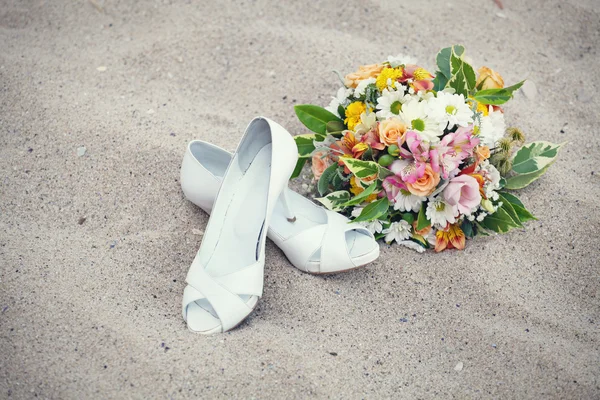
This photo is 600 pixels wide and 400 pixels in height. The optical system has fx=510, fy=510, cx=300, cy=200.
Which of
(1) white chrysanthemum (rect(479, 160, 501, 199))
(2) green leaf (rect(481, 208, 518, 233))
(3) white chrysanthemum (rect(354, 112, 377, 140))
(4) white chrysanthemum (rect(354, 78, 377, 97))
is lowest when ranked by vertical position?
(2) green leaf (rect(481, 208, 518, 233))

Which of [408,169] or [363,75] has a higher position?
[363,75]

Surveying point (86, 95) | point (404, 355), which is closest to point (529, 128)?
point (404, 355)

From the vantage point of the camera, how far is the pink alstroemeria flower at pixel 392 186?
1.38 metres

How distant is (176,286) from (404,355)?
2.11ft

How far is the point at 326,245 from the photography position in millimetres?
1398

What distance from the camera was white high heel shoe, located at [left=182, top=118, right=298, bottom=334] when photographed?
1.27 meters

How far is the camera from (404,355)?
1.32 metres

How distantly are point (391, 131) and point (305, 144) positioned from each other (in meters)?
0.35

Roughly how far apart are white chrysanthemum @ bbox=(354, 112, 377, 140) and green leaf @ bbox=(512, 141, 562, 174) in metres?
0.53

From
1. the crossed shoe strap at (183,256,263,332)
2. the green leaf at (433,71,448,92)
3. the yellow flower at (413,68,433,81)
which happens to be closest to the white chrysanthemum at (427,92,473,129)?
the yellow flower at (413,68,433,81)

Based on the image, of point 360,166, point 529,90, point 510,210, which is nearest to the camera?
point 360,166

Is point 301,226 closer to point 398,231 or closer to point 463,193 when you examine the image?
point 398,231

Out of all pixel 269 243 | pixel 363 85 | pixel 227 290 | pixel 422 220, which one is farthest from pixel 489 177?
pixel 227 290

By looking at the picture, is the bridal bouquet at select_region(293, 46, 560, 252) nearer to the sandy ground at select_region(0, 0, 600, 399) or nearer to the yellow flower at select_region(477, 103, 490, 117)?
the yellow flower at select_region(477, 103, 490, 117)
